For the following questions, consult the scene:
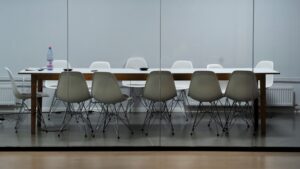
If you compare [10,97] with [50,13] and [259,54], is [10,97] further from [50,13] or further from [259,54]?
[259,54]

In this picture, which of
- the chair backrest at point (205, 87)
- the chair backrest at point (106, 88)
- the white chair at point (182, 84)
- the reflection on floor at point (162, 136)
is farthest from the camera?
the white chair at point (182, 84)

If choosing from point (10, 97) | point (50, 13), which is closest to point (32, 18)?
point (50, 13)

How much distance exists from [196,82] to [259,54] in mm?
885

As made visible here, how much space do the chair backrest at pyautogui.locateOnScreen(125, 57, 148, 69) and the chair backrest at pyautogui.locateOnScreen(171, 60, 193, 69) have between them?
36 cm

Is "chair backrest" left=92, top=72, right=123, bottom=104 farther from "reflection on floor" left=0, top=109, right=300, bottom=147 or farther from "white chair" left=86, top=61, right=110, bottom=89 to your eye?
"reflection on floor" left=0, top=109, right=300, bottom=147

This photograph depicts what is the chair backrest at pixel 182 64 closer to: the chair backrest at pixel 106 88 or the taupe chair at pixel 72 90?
the chair backrest at pixel 106 88

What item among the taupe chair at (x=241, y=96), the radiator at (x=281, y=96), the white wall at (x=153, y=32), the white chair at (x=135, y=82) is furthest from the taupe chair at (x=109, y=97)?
the radiator at (x=281, y=96)

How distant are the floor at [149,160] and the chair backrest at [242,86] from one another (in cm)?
88

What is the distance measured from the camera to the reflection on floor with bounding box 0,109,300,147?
6.32 metres

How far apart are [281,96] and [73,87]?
8.44 feet

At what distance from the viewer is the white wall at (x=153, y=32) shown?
6.73 m

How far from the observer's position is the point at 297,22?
687cm

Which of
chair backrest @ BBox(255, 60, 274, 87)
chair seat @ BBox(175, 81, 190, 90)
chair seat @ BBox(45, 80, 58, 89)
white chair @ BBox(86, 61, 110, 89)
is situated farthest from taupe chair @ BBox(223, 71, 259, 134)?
chair seat @ BBox(45, 80, 58, 89)

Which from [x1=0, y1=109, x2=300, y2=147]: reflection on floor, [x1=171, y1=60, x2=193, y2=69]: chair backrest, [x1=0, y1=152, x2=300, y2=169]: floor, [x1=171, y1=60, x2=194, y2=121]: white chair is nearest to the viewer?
[x1=0, y1=152, x2=300, y2=169]: floor
